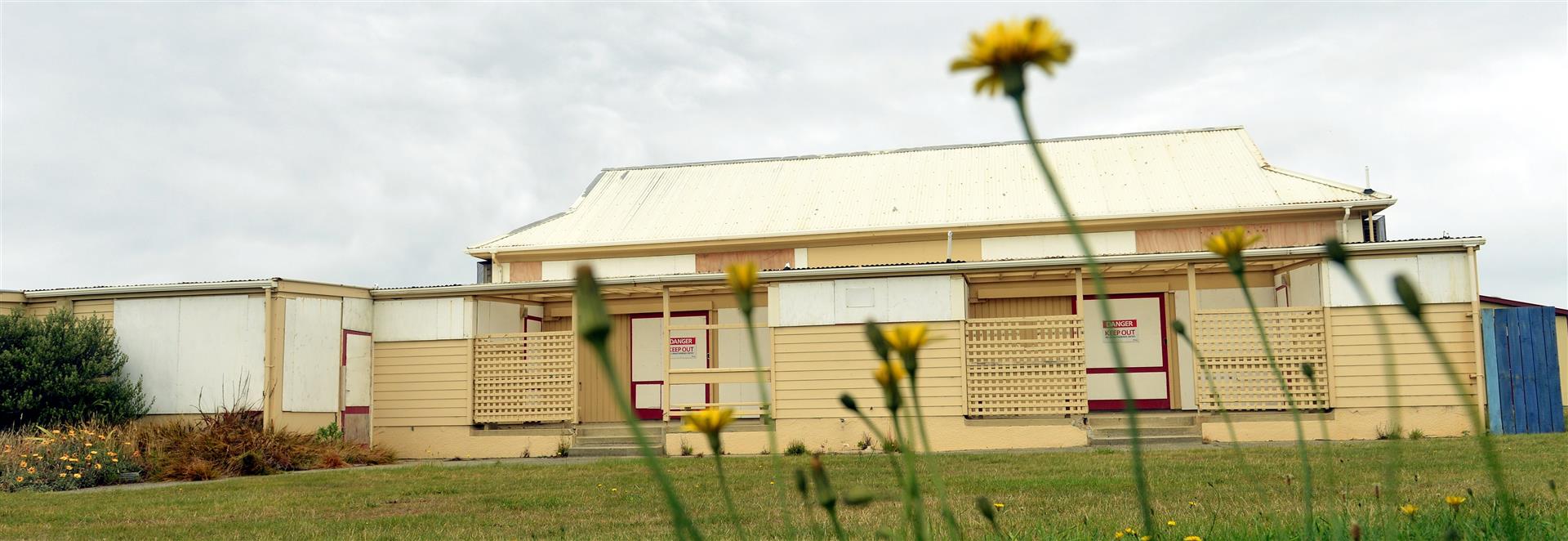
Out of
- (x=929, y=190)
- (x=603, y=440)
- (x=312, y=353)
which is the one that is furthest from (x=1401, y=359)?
(x=312, y=353)

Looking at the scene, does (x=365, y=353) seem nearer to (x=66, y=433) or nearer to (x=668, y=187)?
(x=66, y=433)

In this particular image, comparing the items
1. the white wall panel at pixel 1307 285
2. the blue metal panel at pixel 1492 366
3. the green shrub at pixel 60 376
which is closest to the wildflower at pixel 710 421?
the green shrub at pixel 60 376

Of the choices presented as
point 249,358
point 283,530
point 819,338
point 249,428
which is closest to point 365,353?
point 249,358

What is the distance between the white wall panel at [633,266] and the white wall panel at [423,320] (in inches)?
111

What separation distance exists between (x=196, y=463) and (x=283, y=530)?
6479 millimetres

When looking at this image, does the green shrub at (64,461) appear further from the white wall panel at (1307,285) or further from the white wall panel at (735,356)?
the white wall panel at (1307,285)

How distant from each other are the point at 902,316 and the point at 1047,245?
4065mm

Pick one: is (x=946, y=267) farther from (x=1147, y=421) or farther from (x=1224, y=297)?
(x=1224, y=297)

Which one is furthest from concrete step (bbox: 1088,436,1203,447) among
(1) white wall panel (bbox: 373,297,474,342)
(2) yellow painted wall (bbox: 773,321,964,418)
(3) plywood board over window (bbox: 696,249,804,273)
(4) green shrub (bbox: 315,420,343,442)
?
(4) green shrub (bbox: 315,420,343,442)

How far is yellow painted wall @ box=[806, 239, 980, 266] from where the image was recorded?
19.2 m

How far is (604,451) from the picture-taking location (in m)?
16.4

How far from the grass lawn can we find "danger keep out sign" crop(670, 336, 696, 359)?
6.16 metres

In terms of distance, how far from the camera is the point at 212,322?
1631 centimetres

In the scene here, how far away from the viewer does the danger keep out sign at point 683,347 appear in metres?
19.8
